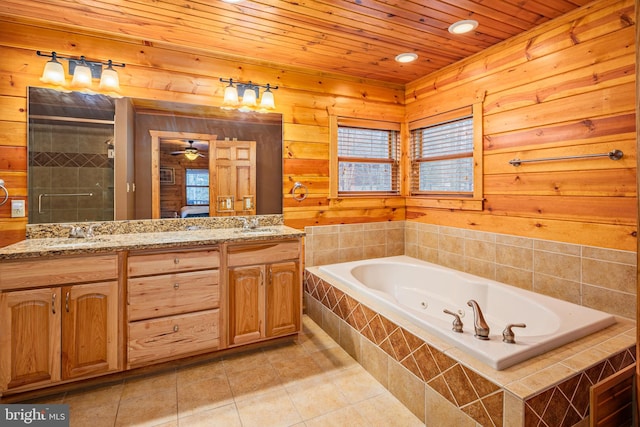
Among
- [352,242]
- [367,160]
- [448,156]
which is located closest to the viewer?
[448,156]

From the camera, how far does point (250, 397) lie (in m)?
1.96

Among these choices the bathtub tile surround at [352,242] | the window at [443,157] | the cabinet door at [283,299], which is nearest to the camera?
the cabinet door at [283,299]

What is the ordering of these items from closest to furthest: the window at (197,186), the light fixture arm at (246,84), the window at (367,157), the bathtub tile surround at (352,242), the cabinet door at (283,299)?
the cabinet door at (283,299)
the window at (197,186)
the light fixture arm at (246,84)
the bathtub tile surround at (352,242)
the window at (367,157)

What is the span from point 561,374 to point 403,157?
259cm

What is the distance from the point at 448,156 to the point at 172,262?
8.39 ft

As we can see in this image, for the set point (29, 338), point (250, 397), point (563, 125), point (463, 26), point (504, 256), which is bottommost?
point (250, 397)

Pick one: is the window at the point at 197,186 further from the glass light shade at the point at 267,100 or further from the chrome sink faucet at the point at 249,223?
the glass light shade at the point at 267,100

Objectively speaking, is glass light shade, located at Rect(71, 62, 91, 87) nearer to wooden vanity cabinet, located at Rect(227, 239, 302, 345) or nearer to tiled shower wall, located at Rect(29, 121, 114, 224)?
tiled shower wall, located at Rect(29, 121, 114, 224)

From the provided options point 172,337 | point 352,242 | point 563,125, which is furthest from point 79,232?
point 563,125

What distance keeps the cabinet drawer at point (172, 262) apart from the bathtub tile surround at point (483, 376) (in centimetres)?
111

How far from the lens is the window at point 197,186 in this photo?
8.89 feet

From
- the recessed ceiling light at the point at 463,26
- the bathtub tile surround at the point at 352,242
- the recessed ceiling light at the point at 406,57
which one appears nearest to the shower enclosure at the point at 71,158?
the bathtub tile surround at the point at 352,242

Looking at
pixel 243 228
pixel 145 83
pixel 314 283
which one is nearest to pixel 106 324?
pixel 243 228

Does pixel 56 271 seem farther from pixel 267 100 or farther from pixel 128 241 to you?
pixel 267 100
